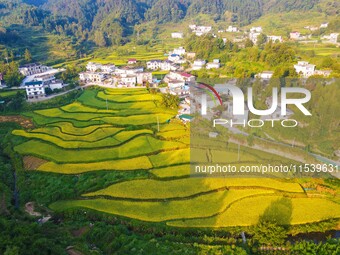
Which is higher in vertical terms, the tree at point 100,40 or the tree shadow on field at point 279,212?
the tree at point 100,40

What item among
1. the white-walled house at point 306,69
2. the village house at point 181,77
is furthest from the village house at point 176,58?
the white-walled house at point 306,69

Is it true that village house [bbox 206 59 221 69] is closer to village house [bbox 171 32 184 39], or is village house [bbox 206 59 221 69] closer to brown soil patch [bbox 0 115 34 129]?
brown soil patch [bbox 0 115 34 129]

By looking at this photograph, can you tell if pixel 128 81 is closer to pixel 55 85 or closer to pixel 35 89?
pixel 55 85

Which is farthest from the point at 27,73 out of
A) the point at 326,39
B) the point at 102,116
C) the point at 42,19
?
the point at 326,39

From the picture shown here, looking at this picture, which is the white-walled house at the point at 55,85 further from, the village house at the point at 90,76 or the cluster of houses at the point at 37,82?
the village house at the point at 90,76

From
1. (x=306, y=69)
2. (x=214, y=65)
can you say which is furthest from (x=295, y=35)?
(x=306, y=69)
